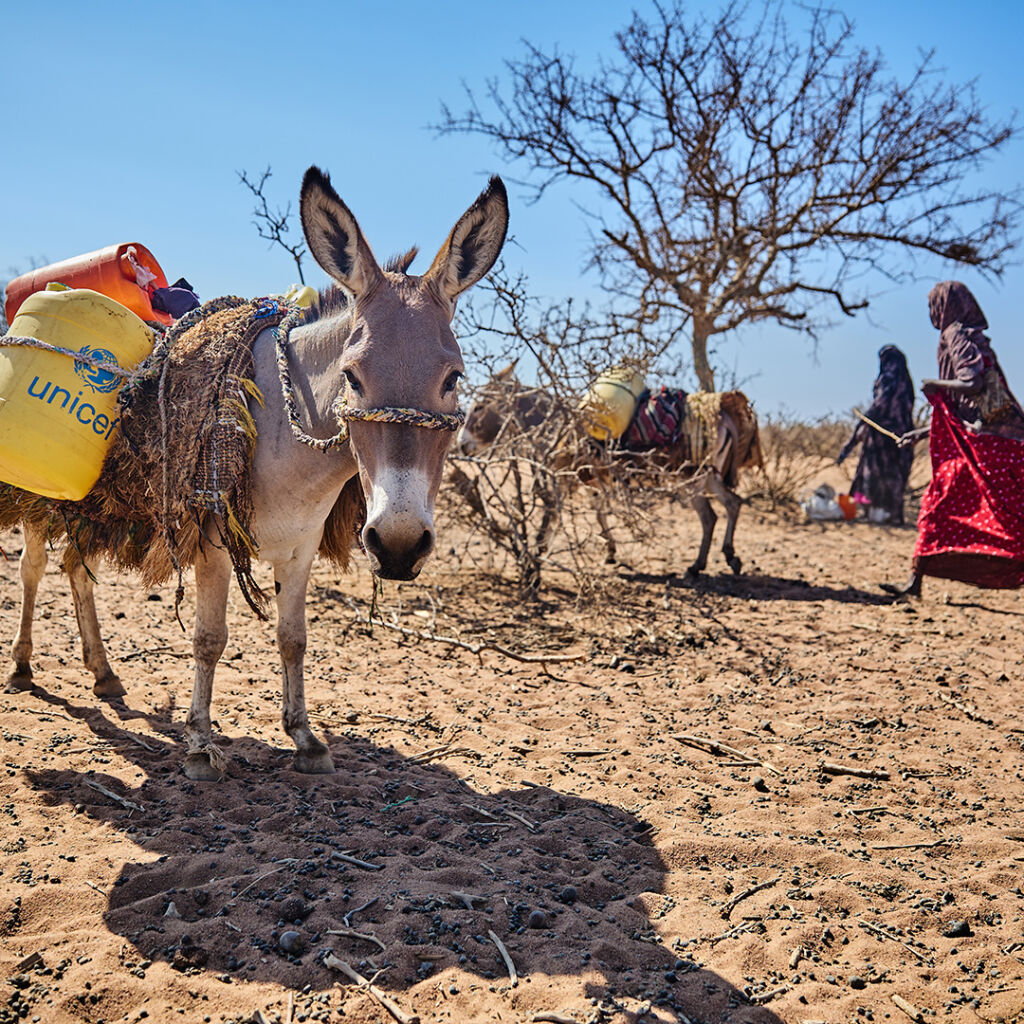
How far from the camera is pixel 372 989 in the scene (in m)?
1.91

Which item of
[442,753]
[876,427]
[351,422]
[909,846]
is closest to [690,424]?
[876,427]

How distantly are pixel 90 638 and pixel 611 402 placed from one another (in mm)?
4408

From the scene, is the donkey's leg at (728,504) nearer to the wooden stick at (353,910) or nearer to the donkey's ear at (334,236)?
the donkey's ear at (334,236)

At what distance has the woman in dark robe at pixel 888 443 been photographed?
10367mm

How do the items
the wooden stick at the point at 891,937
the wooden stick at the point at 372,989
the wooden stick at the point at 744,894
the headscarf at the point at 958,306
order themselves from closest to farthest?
the wooden stick at the point at 372,989 → the wooden stick at the point at 891,937 → the wooden stick at the point at 744,894 → the headscarf at the point at 958,306

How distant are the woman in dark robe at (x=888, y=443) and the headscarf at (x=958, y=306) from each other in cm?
436

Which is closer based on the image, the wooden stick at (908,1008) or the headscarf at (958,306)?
the wooden stick at (908,1008)

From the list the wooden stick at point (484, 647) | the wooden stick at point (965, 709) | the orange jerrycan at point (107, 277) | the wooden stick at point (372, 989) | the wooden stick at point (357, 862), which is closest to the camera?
the wooden stick at point (372, 989)

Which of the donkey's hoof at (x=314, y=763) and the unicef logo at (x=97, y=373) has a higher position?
the unicef logo at (x=97, y=373)

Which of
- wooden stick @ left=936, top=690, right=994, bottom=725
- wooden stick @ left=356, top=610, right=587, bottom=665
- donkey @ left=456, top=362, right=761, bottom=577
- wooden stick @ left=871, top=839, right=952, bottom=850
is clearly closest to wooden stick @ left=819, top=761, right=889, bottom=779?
wooden stick @ left=871, top=839, right=952, bottom=850

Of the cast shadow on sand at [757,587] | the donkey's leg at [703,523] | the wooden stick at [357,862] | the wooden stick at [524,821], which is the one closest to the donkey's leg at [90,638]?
the wooden stick at [357,862]

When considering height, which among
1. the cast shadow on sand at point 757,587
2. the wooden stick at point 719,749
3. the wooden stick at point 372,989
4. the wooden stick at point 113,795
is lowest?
A: the wooden stick at point 372,989

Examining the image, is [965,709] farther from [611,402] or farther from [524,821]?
[611,402]

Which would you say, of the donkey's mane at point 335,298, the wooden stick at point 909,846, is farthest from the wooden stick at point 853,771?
the donkey's mane at point 335,298
